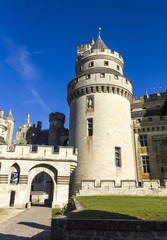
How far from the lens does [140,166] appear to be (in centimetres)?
2642

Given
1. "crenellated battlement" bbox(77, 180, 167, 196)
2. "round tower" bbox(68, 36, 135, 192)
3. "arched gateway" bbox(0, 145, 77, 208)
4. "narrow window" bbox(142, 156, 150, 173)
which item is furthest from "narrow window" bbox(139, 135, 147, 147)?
"arched gateway" bbox(0, 145, 77, 208)

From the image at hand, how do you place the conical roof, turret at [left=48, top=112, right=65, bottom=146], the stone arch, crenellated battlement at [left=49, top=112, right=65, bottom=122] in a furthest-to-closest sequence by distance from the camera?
crenellated battlement at [left=49, top=112, right=65, bottom=122]
turret at [left=48, top=112, right=65, bottom=146]
the conical roof
the stone arch

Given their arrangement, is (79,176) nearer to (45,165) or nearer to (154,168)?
(45,165)

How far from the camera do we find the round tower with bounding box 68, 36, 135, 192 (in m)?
22.0

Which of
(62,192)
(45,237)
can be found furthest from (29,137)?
(45,237)

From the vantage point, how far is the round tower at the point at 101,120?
22.0 metres

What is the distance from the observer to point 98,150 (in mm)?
22234

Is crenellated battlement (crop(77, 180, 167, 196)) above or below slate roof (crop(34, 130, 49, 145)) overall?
below

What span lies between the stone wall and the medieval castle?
1234 cm

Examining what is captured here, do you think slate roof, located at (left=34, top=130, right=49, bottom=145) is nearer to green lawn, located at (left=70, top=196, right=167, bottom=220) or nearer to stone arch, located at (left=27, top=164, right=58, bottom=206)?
stone arch, located at (left=27, top=164, right=58, bottom=206)

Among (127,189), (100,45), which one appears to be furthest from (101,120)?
(100,45)

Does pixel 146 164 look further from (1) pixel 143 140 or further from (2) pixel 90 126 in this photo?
(2) pixel 90 126

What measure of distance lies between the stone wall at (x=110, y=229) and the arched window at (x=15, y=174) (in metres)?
13.2

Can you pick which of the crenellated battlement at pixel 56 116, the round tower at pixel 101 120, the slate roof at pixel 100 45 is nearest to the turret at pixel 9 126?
the crenellated battlement at pixel 56 116
